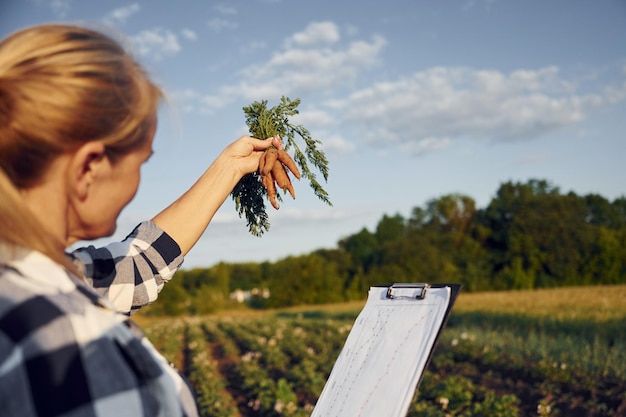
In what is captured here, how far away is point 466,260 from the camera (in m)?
40.4

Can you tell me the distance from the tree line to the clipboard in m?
32.1

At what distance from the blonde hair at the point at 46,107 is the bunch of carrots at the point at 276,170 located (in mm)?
826

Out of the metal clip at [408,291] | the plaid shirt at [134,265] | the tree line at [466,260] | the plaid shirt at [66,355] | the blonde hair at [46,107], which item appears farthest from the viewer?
the tree line at [466,260]

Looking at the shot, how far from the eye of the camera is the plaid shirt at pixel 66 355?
2.79 feet

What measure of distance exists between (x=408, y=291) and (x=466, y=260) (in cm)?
4032

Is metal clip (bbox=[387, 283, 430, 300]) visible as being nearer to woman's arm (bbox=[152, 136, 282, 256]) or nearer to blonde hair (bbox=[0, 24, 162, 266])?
woman's arm (bbox=[152, 136, 282, 256])

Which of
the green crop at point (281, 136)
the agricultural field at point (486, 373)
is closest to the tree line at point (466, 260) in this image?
the agricultural field at point (486, 373)

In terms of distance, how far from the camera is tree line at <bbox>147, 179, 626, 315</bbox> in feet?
123

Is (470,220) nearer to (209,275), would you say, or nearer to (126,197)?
(209,275)

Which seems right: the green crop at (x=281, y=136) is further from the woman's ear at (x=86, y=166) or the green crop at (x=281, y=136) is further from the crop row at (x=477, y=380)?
the crop row at (x=477, y=380)

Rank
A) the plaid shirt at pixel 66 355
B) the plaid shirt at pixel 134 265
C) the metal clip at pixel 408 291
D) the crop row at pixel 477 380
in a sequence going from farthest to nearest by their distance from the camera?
1. the crop row at pixel 477 380
2. the plaid shirt at pixel 134 265
3. the metal clip at pixel 408 291
4. the plaid shirt at pixel 66 355

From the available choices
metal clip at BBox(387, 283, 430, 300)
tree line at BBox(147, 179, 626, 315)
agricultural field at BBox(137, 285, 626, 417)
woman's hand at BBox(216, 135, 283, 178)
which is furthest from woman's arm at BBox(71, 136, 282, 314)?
tree line at BBox(147, 179, 626, 315)

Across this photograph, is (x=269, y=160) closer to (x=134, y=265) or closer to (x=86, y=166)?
(x=134, y=265)

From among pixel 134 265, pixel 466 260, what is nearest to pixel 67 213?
pixel 134 265
